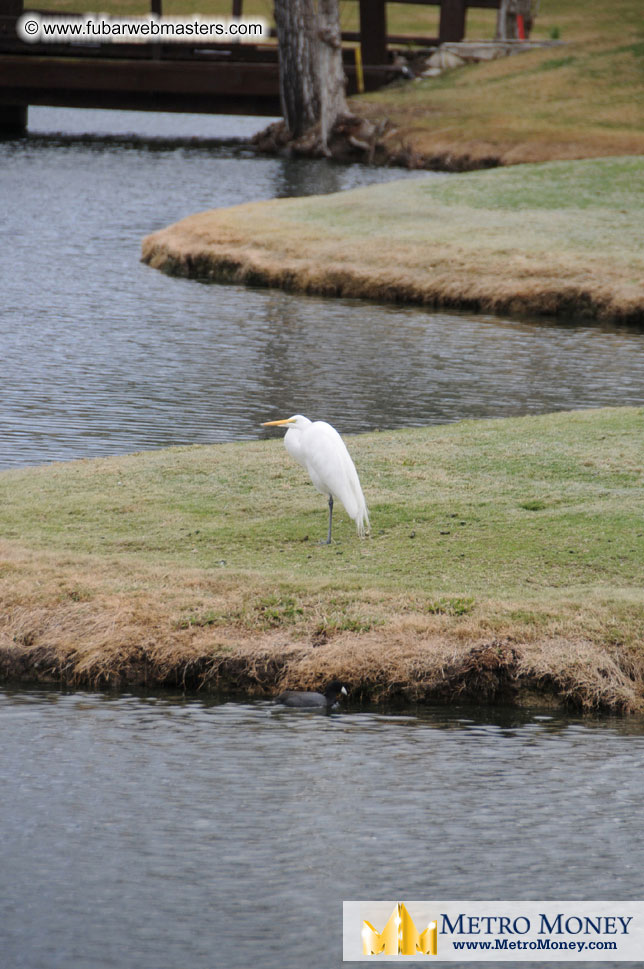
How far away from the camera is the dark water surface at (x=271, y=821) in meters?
6.94

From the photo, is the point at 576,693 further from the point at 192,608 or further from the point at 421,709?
the point at 192,608

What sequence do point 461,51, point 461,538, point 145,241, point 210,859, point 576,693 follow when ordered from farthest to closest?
point 461,51 < point 145,241 < point 461,538 < point 576,693 < point 210,859

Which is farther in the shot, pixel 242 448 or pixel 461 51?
pixel 461 51

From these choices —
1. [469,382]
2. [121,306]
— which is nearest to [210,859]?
[469,382]

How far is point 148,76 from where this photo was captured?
64.0 m

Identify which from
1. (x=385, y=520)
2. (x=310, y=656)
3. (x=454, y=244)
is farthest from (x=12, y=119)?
(x=310, y=656)

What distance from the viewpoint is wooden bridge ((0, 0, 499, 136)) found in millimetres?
63906

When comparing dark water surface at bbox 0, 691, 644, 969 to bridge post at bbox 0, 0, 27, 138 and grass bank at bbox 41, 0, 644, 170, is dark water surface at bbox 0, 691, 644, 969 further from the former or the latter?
bridge post at bbox 0, 0, 27, 138

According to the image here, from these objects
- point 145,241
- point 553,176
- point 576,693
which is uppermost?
point 553,176

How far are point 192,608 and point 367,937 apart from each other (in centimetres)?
414

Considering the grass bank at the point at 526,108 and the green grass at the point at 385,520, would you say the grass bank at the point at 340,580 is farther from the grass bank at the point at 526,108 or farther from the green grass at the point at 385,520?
the grass bank at the point at 526,108

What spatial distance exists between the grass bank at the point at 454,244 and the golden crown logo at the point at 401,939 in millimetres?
21741

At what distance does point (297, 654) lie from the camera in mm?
10094

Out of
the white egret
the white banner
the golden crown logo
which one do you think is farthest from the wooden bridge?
the golden crown logo
